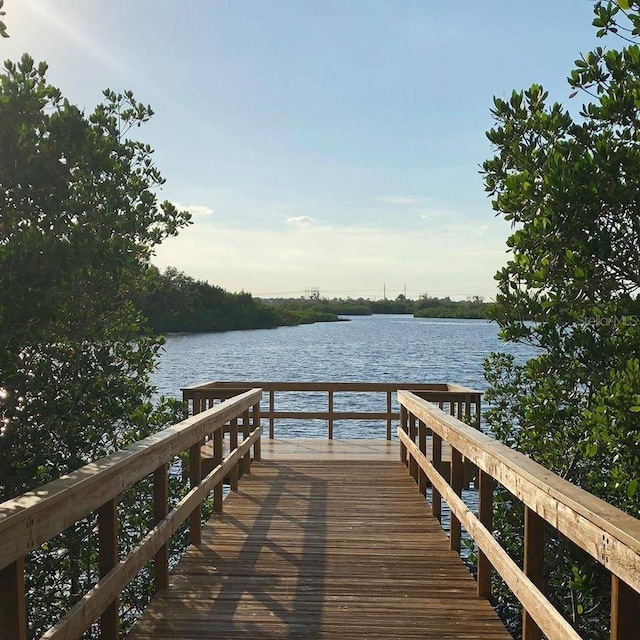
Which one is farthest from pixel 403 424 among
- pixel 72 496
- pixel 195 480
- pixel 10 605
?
pixel 10 605

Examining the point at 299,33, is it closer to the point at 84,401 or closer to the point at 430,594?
the point at 84,401

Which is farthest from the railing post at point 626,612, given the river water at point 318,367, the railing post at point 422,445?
the river water at point 318,367

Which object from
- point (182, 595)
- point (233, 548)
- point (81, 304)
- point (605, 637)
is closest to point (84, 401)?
point (81, 304)

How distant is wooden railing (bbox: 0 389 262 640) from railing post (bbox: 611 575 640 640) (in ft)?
5.28

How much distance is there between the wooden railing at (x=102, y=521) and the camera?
201 centimetres

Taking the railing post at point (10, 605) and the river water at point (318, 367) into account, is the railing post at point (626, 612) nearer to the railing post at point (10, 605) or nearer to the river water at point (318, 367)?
the railing post at point (10, 605)

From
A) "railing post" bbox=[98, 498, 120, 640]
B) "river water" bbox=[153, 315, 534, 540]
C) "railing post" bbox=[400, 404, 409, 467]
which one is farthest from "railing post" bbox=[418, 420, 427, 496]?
"river water" bbox=[153, 315, 534, 540]

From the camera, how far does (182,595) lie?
3.93 m

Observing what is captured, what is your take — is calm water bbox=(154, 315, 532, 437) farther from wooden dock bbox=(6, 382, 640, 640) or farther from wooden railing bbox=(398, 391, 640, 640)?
wooden railing bbox=(398, 391, 640, 640)

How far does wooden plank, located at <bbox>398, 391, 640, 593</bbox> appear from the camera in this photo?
1925 millimetres

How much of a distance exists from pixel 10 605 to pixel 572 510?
1696 millimetres

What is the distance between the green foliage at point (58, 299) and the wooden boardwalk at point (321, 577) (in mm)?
1360

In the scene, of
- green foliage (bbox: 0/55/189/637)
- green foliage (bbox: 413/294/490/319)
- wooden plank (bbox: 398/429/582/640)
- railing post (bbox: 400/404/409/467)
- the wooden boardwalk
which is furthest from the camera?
green foliage (bbox: 413/294/490/319)

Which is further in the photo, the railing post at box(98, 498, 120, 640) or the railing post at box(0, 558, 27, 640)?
the railing post at box(98, 498, 120, 640)
